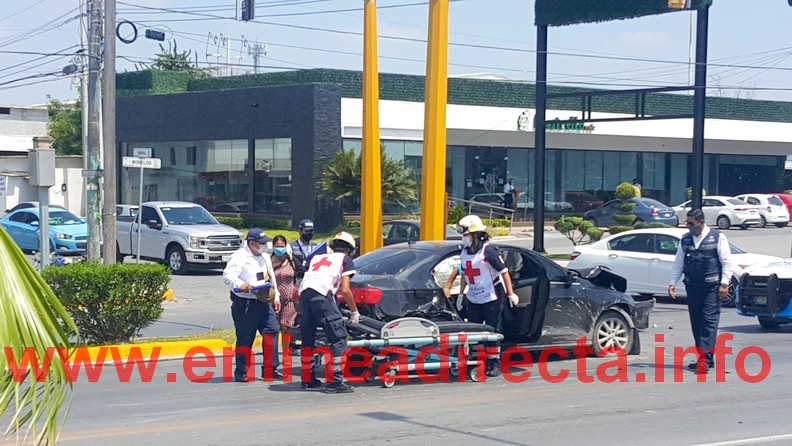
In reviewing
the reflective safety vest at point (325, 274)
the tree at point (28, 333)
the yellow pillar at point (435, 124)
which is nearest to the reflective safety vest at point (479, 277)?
the reflective safety vest at point (325, 274)

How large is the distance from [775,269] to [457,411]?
749 cm

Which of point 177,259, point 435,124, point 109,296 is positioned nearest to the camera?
point 109,296

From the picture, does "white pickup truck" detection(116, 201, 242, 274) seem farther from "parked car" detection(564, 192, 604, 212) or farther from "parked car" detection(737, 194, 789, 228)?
"parked car" detection(737, 194, 789, 228)

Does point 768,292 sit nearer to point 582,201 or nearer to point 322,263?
point 322,263

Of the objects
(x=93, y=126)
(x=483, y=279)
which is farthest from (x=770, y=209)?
(x=483, y=279)

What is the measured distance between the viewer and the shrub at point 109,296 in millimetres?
12953

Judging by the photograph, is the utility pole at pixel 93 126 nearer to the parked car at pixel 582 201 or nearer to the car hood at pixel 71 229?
the car hood at pixel 71 229

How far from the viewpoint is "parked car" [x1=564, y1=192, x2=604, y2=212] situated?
50219 mm

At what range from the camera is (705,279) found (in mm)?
11312

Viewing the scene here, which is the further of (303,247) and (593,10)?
(593,10)

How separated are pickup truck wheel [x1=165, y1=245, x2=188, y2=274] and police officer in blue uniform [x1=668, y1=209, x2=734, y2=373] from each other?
17084mm

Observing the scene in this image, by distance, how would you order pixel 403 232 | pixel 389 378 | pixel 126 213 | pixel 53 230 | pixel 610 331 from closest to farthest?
1. pixel 389 378
2. pixel 610 331
3. pixel 403 232
4. pixel 126 213
5. pixel 53 230

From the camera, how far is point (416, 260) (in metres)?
11.2

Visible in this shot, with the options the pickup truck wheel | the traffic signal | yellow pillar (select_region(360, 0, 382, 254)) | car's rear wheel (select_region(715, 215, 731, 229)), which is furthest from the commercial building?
yellow pillar (select_region(360, 0, 382, 254))
